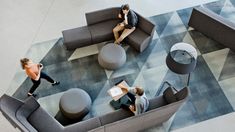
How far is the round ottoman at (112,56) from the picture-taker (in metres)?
6.61

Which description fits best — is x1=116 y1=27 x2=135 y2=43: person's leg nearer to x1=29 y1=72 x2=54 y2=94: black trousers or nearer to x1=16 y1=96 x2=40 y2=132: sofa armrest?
x1=29 y1=72 x2=54 y2=94: black trousers

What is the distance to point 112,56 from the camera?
6641 millimetres

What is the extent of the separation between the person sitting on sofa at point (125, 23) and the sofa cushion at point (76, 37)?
657mm

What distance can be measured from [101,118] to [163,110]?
1180mm

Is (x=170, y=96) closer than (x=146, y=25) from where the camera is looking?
Yes

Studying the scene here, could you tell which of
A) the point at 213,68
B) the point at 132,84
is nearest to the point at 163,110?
the point at 132,84

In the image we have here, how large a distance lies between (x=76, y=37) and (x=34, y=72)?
4.75ft

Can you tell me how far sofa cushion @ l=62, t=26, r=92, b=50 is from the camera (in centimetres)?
693

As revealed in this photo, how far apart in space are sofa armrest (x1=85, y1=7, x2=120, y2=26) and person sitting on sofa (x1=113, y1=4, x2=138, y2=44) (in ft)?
0.72

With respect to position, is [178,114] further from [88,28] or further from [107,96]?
[88,28]

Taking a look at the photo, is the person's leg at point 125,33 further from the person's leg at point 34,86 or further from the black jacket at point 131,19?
the person's leg at point 34,86

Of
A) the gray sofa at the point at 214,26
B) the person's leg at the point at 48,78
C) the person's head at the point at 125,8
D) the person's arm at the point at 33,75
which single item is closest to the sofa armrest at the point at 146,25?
the person's head at the point at 125,8

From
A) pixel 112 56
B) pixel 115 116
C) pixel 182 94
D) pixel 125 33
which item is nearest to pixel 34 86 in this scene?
pixel 112 56

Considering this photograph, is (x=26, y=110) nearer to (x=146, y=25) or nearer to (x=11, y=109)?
(x=11, y=109)
